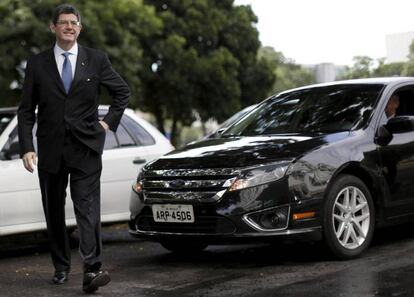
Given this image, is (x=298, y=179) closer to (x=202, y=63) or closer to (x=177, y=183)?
(x=177, y=183)

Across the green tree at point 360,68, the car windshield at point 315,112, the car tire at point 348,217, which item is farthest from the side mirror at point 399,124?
the green tree at point 360,68

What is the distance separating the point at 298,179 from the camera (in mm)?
5684

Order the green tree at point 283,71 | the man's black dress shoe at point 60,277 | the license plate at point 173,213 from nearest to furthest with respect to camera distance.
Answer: the man's black dress shoe at point 60,277, the license plate at point 173,213, the green tree at point 283,71

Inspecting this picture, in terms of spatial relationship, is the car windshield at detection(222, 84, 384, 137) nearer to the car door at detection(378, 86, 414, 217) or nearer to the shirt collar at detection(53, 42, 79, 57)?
the car door at detection(378, 86, 414, 217)

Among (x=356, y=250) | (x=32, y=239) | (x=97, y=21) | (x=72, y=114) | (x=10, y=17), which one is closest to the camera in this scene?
(x=72, y=114)

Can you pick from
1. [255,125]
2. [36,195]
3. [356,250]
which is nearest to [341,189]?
[356,250]

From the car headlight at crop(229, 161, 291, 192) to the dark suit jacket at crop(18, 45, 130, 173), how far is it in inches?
41.5

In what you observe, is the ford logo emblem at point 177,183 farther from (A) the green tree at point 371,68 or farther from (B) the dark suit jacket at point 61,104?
(A) the green tree at point 371,68

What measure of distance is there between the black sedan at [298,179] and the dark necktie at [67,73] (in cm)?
128

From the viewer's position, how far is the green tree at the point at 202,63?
3045 centimetres

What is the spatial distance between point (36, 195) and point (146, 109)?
1100 inches

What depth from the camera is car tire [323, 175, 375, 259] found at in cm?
581

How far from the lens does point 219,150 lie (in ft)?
20.2

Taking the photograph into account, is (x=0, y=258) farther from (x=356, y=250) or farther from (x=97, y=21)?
(x=97, y=21)
